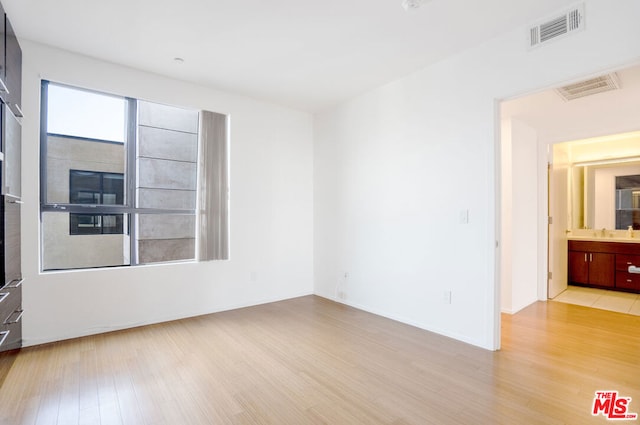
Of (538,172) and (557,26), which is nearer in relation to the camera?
(557,26)

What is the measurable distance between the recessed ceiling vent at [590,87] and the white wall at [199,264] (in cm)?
339

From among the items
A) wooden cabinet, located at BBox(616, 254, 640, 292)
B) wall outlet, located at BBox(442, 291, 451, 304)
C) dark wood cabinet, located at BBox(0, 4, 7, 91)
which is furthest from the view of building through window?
wooden cabinet, located at BBox(616, 254, 640, 292)

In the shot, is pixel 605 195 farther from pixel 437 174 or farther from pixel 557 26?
pixel 557 26

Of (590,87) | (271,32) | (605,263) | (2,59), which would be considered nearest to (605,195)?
(605,263)

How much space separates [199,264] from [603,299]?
594cm

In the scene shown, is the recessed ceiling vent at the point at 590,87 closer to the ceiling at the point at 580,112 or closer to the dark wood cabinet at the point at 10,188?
the ceiling at the point at 580,112

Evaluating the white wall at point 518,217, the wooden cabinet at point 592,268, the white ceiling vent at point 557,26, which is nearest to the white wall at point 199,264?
the white wall at point 518,217

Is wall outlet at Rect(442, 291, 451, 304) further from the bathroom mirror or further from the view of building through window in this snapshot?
the bathroom mirror

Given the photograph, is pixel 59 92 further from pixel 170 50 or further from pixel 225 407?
pixel 225 407

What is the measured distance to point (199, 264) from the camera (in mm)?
3947

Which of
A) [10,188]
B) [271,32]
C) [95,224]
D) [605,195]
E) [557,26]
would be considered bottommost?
[95,224]

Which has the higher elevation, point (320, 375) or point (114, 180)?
point (114, 180)

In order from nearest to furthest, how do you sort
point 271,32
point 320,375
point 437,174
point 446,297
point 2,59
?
1. point 2,59
2. point 320,375
3. point 271,32
4. point 446,297
5. point 437,174

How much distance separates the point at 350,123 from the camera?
4402 millimetres
